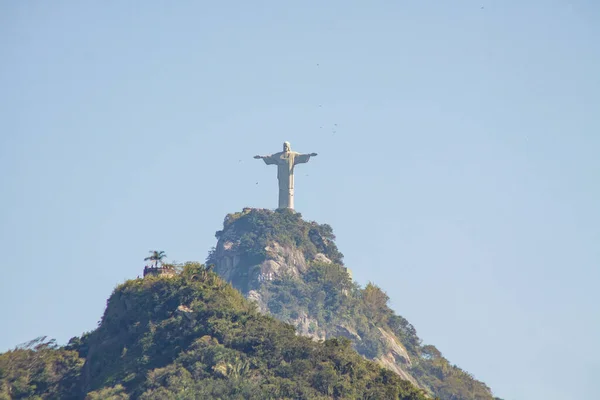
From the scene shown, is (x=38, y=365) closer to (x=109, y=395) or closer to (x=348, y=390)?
(x=109, y=395)

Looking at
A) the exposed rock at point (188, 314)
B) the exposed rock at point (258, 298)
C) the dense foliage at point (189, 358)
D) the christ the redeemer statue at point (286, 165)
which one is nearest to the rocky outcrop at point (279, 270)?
the exposed rock at point (258, 298)

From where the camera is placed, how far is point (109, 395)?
279 ft

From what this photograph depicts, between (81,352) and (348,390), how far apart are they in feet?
68.3

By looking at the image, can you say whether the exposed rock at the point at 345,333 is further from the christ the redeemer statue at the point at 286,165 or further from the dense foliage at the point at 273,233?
the christ the redeemer statue at the point at 286,165

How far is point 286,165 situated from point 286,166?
16 cm

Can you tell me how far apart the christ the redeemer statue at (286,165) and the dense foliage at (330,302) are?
10.8ft

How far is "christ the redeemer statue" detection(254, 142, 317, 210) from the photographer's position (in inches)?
5379

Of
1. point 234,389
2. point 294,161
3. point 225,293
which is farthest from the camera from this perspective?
point 294,161

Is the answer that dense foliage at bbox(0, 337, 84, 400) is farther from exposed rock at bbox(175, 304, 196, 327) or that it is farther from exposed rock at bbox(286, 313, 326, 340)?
exposed rock at bbox(286, 313, 326, 340)

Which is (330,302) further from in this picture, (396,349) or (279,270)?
(396,349)

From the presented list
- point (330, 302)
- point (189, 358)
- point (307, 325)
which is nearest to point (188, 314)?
point (189, 358)

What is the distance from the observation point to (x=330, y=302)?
137m

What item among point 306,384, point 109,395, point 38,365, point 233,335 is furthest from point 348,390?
point 38,365

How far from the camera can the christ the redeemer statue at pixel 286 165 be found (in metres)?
137
